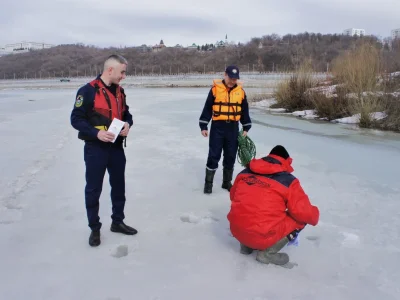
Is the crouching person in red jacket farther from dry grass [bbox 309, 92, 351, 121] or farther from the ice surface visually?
dry grass [bbox 309, 92, 351, 121]

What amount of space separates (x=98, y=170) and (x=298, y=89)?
11.7 m

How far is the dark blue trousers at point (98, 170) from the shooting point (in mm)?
2719

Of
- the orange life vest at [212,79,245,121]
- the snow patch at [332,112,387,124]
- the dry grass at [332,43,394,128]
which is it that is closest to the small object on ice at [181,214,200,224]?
the orange life vest at [212,79,245,121]

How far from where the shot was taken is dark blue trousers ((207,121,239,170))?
3979 mm

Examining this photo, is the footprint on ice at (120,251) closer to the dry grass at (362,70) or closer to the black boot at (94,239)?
the black boot at (94,239)

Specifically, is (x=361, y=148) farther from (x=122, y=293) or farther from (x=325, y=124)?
(x=122, y=293)

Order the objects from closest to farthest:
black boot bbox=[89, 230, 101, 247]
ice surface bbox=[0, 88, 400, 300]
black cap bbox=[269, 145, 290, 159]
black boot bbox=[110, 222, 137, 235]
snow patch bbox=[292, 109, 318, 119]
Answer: ice surface bbox=[0, 88, 400, 300] → black cap bbox=[269, 145, 290, 159] → black boot bbox=[89, 230, 101, 247] → black boot bbox=[110, 222, 137, 235] → snow patch bbox=[292, 109, 318, 119]

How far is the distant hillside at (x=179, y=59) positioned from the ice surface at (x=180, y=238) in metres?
84.0

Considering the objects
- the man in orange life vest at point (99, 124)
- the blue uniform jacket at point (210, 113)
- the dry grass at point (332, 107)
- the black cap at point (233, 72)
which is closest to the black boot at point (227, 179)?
the blue uniform jacket at point (210, 113)

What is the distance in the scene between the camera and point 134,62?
112125 millimetres

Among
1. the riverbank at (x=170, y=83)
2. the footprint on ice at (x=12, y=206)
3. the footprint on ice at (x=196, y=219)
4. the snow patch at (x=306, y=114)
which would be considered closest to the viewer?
the footprint on ice at (x=196, y=219)

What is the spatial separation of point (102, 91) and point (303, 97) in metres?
11.5

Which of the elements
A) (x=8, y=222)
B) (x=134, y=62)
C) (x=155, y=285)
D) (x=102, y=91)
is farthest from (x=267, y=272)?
(x=134, y=62)

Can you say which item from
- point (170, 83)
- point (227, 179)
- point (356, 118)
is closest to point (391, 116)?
point (356, 118)
